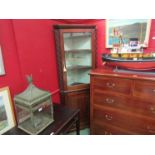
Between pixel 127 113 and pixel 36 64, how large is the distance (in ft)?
3.95

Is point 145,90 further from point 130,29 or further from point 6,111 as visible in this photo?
point 6,111

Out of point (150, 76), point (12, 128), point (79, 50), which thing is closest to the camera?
point (12, 128)

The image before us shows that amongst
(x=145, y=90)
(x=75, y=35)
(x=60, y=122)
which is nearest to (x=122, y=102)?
(x=145, y=90)

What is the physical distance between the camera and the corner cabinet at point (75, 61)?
67.4 inches

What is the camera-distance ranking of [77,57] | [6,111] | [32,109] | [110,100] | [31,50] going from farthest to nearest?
[77,57] < [110,100] < [31,50] < [6,111] < [32,109]

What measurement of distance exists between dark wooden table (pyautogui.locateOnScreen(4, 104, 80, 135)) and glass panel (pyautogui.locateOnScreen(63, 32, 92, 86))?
56 cm

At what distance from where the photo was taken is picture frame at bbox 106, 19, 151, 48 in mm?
1682

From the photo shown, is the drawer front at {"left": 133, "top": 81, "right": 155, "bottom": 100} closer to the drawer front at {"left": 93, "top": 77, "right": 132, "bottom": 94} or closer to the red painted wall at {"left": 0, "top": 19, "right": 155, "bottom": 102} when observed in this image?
the drawer front at {"left": 93, "top": 77, "right": 132, "bottom": 94}

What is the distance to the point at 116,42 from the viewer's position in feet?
6.15

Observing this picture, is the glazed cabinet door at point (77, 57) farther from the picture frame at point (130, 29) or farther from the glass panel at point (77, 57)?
the picture frame at point (130, 29)

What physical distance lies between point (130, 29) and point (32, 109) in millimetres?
1555

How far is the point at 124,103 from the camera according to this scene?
4.95ft
